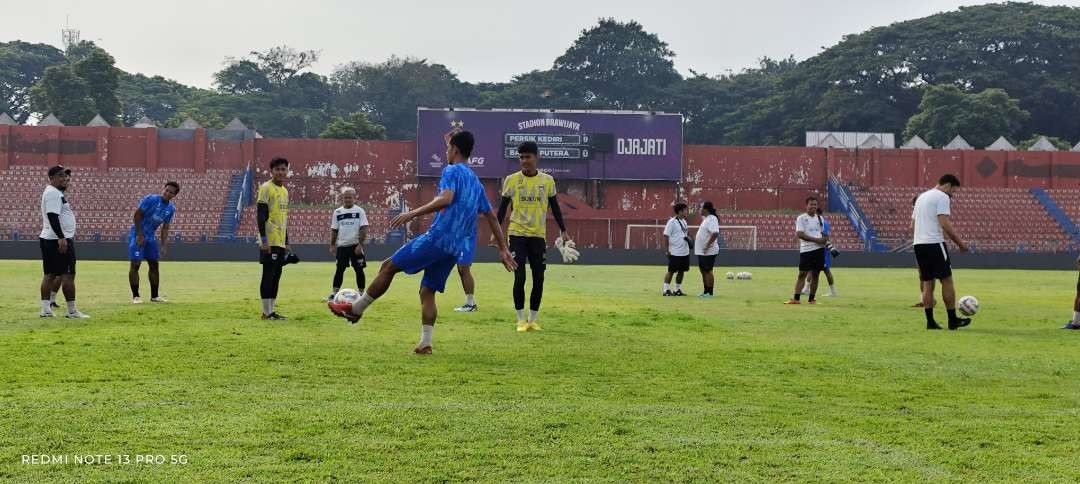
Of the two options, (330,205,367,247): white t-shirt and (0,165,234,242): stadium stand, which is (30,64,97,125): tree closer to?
(0,165,234,242): stadium stand

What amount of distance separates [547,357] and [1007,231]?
167ft

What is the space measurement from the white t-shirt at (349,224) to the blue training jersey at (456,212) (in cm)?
744

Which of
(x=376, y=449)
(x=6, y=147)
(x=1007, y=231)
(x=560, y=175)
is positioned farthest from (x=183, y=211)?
(x=376, y=449)

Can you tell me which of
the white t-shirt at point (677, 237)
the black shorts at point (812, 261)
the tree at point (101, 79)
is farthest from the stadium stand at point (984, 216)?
the tree at point (101, 79)

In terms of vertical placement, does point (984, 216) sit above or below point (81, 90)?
below

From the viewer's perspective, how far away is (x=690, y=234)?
54.1m

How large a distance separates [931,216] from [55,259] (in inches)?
375

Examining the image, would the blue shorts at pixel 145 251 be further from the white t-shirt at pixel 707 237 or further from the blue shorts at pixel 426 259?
the white t-shirt at pixel 707 237

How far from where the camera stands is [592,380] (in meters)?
7.85

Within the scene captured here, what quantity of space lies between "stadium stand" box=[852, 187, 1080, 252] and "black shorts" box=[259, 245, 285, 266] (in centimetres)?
4215

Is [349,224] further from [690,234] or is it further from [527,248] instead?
[690,234]

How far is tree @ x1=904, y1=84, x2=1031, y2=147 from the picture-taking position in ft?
251

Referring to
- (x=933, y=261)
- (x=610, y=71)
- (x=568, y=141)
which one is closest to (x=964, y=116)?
(x=610, y=71)

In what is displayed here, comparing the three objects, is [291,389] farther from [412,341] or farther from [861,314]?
[861,314]
